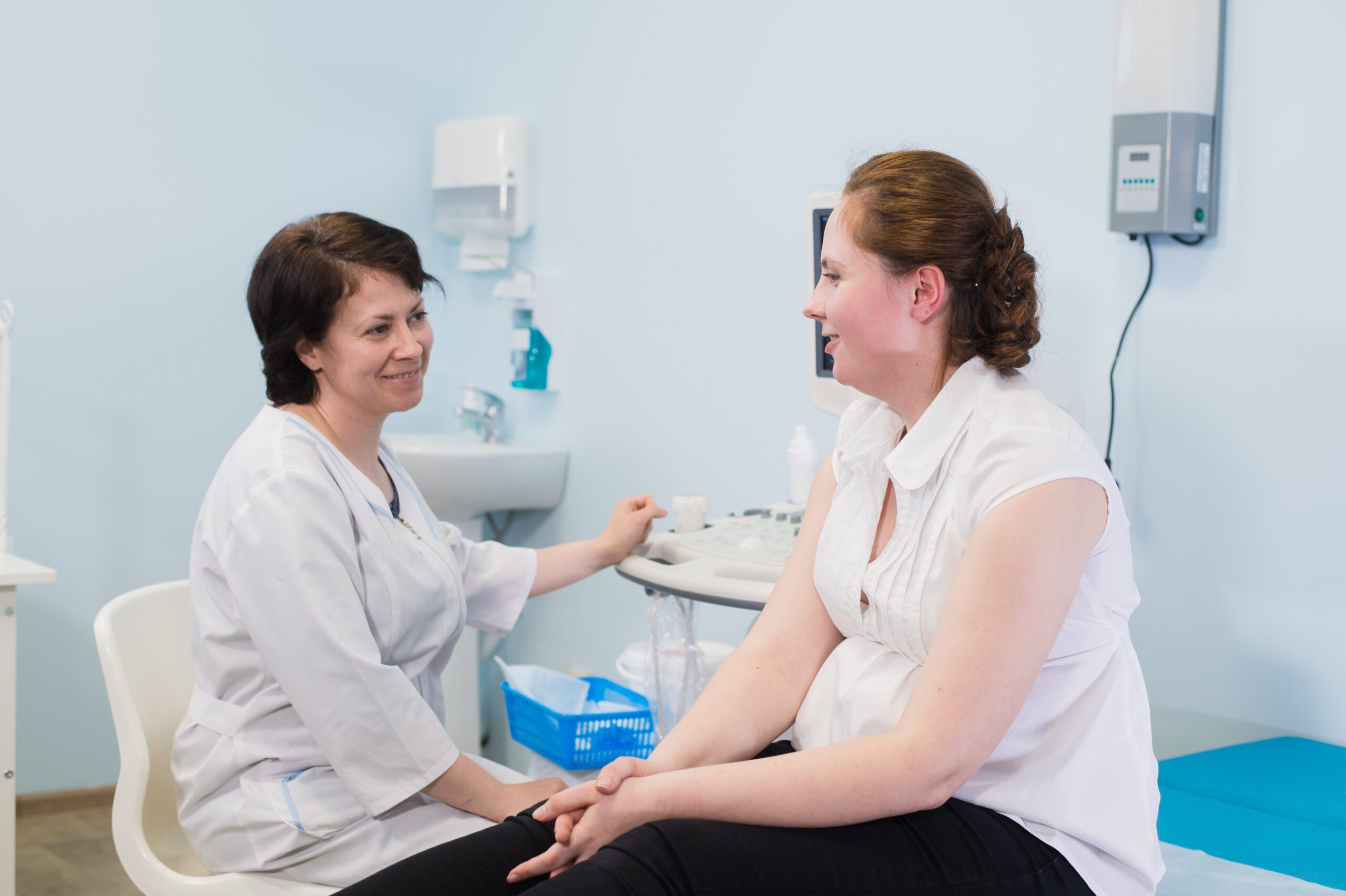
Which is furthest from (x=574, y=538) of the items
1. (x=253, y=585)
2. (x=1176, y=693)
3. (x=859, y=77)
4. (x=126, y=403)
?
(x=253, y=585)

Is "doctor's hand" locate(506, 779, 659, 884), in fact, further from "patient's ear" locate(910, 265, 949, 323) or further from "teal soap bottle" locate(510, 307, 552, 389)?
"teal soap bottle" locate(510, 307, 552, 389)

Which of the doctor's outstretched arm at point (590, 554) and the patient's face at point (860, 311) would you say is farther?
the doctor's outstretched arm at point (590, 554)

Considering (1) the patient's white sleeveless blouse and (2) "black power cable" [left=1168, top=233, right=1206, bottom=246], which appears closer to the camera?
(1) the patient's white sleeveless blouse

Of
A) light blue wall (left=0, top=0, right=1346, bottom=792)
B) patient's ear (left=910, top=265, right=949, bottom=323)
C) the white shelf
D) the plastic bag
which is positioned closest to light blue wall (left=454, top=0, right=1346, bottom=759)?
light blue wall (left=0, top=0, right=1346, bottom=792)

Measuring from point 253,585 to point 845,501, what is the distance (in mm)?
627

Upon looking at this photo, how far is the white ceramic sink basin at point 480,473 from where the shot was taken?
2635 millimetres

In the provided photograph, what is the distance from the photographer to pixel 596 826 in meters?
1.01

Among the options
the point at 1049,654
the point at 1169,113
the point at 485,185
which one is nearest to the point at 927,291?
the point at 1049,654

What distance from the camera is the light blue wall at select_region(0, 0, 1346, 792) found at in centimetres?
166

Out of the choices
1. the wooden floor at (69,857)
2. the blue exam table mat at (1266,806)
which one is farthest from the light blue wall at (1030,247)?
the wooden floor at (69,857)

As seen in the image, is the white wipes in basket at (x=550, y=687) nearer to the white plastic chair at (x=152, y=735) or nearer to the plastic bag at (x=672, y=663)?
the plastic bag at (x=672, y=663)

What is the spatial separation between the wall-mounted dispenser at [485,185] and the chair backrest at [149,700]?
168 centimetres

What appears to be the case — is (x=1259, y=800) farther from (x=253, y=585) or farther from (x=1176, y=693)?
(x=253, y=585)

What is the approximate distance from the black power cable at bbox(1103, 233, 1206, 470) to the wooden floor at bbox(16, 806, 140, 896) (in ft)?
6.48
